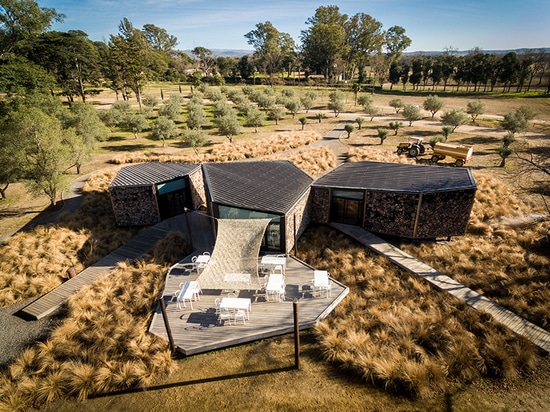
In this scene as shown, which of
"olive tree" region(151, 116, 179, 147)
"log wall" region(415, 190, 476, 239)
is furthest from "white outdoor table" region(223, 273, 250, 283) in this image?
"olive tree" region(151, 116, 179, 147)

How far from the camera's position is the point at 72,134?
2184 cm

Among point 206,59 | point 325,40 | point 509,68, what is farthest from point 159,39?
point 509,68

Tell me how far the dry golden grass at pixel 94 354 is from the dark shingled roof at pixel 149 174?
6.79m

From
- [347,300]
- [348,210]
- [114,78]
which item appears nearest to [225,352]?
[347,300]

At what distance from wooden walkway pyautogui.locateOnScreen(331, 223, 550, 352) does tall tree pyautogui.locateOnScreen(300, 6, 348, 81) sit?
83639 millimetres

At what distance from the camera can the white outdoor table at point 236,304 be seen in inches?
435

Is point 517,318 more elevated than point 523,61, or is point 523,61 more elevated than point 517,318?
point 523,61

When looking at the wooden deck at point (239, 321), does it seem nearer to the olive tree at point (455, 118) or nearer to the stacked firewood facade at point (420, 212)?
the stacked firewood facade at point (420, 212)

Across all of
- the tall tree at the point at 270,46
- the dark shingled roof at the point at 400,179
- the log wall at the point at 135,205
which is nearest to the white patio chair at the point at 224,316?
the dark shingled roof at the point at 400,179

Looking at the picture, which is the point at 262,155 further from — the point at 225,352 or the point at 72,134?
the point at 225,352

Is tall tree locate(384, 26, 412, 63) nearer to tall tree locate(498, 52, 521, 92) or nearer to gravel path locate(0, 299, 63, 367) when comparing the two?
tall tree locate(498, 52, 521, 92)

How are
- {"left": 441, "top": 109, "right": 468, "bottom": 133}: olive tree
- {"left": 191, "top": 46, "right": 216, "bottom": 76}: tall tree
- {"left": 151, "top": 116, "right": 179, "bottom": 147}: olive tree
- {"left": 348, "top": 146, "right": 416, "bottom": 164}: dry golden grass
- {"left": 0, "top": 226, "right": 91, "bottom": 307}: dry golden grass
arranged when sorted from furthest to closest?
{"left": 191, "top": 46, "right": 216, "bottom": 76}: tall tree
{"left": 441, "top": 109, "right": 468, "bottom": 133}: olive tree
{"left": 151, "top": 116, "right": 179, "bottom": 147}: olive tree
{"left": 348, "top": 146, "right": 416, "bottom": 164}: dry golden grass
{"left": 0, "top": 226, "right": 91, "bottom": 307}: dry golden grass

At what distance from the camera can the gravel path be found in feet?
36.6

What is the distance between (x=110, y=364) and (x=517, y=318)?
14507 mm
